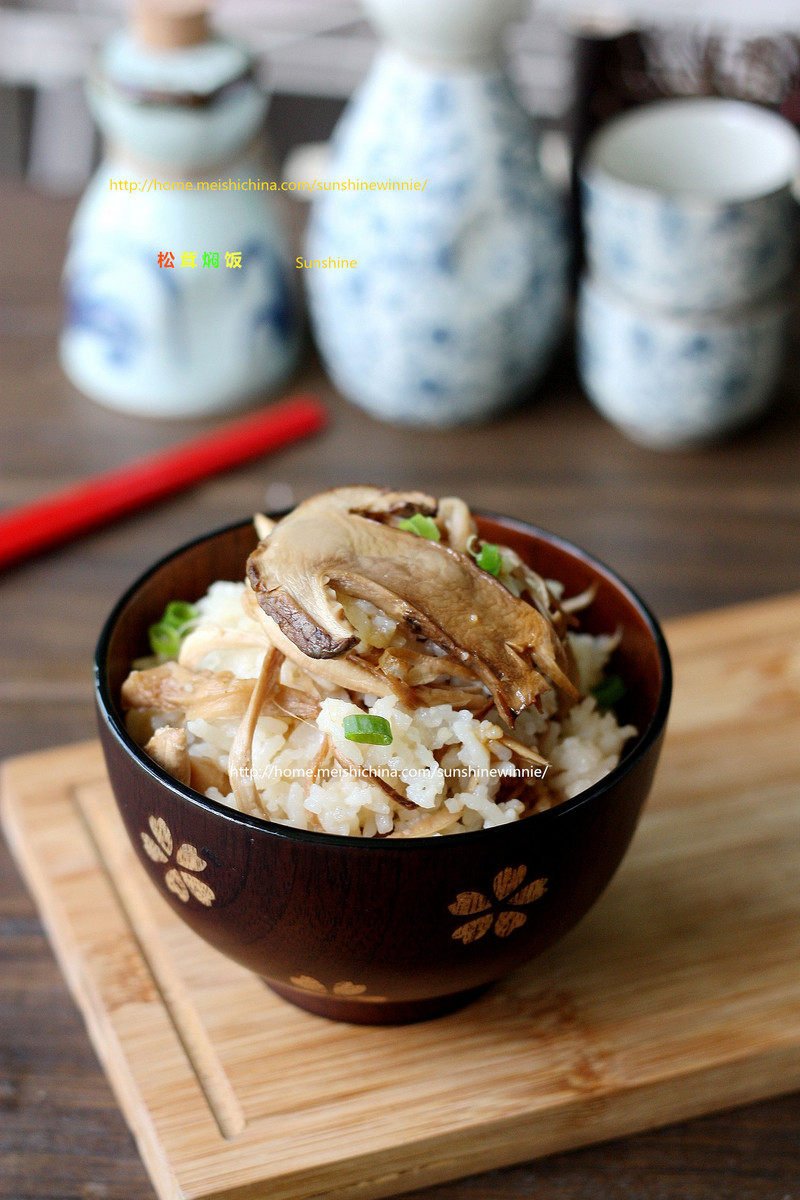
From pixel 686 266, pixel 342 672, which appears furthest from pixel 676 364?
pixel 342 672

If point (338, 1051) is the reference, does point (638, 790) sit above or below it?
above

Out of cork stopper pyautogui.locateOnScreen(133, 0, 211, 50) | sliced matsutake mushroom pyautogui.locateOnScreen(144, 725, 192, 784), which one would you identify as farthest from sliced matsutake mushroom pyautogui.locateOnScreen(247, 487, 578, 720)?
cork stopper pyautogui.locateOnScreen(133, 0, 211, 50)

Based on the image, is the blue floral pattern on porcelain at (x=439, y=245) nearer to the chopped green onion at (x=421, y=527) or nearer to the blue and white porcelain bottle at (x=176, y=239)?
the blue and white porcelain bottle at (x=176, y=239)

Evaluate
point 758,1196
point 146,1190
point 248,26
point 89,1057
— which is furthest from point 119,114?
point 248,26

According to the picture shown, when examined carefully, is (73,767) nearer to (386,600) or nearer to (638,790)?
(386,600)

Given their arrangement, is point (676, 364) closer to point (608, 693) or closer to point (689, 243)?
point (689, 243)

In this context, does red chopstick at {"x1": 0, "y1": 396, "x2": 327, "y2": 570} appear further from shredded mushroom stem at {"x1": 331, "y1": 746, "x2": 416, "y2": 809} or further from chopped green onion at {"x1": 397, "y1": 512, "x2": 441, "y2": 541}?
shredded mushroom stem at {"x1": 331, "y1": 746, "x2": 416, "y2": 809}

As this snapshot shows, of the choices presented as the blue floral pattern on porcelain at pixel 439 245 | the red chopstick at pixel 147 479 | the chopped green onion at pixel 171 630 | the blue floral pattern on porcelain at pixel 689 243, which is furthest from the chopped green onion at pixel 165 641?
the blue floral pattern on porcelain at pixel 689 243
